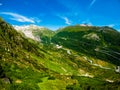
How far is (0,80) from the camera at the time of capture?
17600 cm

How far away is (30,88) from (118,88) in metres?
72.4

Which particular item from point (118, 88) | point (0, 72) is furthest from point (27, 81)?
point (118, 88)

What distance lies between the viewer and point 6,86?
168250 millimetres

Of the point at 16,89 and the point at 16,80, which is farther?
the point at 16,80

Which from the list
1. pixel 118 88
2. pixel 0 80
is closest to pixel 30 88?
pixel 0 80

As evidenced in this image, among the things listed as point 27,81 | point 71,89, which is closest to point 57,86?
point 71,89

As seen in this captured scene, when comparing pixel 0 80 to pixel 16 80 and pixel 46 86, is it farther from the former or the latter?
pixel 46 86

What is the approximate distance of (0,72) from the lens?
200m

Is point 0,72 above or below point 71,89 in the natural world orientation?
above

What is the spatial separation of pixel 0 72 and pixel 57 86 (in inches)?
1887

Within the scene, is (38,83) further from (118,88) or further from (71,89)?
(118,88)

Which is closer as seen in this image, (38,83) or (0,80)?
(0,80)

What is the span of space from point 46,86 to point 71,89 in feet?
73.1

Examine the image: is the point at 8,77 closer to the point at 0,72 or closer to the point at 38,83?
the point at 0,72
